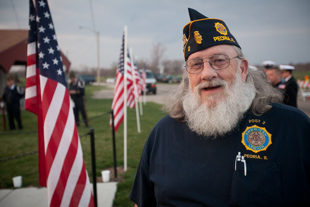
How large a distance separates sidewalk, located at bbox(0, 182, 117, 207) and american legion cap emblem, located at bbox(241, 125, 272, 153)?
2893mm

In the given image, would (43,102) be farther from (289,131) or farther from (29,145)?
(29,145)

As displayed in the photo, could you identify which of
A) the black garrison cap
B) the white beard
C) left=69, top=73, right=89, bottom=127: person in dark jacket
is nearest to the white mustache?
the white beard

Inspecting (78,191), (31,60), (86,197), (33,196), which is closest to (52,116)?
(31,60)

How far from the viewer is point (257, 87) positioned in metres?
1.92

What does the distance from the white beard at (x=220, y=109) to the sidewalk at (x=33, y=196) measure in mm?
2650

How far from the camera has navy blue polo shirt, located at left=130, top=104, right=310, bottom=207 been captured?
1347 millimetres

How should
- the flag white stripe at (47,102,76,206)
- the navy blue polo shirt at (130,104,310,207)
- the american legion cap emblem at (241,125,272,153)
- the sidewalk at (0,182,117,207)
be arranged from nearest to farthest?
the navy blue polo shirt at (130,104,310,207), the american legion cap emblem at (241,125,272,153), the flag white stripe at (47,102,76,206), the sidewalk at (0,182,117,207)

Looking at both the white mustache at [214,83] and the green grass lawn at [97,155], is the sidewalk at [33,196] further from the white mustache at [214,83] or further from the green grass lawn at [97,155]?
the white mustache at [214,83]

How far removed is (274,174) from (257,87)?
83cm

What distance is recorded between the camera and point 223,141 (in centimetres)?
159

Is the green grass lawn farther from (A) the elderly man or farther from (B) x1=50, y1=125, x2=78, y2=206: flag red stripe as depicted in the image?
(A) the elderly man

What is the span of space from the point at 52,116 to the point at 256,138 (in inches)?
83.6

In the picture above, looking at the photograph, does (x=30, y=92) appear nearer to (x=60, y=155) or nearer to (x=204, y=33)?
(x=60, y=155)

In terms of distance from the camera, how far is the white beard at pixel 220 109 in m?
1.63
